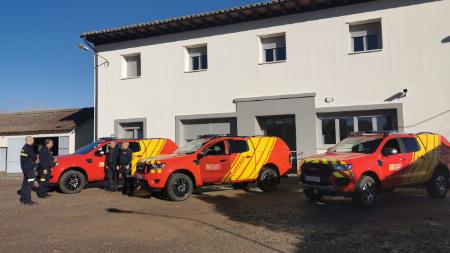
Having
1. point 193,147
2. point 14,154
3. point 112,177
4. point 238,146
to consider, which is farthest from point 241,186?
point 14,154

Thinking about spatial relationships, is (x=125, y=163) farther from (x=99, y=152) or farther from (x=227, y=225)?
(x=227, y=225)

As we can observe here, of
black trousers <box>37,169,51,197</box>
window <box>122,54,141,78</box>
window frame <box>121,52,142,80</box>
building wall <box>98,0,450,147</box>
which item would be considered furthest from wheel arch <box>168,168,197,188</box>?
window <box>122,54,141,78</box>

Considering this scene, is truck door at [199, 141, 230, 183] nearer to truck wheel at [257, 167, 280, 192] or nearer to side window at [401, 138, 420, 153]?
truck wheel at [257, 167, 280, 192]

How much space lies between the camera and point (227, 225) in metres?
7.71

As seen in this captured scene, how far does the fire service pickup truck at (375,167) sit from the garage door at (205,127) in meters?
7.26

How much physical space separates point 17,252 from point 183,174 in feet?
17.7

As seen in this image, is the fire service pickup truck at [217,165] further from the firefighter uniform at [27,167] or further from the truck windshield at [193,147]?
the firefighter uniform at [27,167]

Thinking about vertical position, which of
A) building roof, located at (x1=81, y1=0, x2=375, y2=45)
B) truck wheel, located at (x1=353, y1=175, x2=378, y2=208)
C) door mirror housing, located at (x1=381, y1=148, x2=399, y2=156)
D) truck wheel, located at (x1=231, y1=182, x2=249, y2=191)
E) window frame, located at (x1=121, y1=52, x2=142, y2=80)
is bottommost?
truck wheel, located at (x1=231, y1=182, x2=249, y2=191)

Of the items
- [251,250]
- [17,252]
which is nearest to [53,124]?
[17,252]

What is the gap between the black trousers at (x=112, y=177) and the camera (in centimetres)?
1298

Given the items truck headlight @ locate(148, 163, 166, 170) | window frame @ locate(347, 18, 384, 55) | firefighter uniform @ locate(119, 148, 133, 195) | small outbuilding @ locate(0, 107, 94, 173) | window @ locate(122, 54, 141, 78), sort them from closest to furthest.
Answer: truck headlight @ locate(148, 163, 166, 170) < firefighter uniform @ locate(119, 148, 133, 195) < window frame @ locate(347, 18, 384, 55) < window @ locate(122, 54, 141, 78) < small outbuilding @ locate(0, 107, 94, 173)

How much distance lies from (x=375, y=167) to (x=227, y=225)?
3.93m

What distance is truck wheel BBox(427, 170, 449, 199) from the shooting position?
10555 millimetres

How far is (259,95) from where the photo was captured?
54.8 feet
